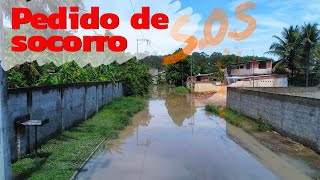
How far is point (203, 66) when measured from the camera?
66062 millimetres

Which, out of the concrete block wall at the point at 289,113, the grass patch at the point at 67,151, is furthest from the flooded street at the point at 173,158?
the concrete block wall at the point at 289,113

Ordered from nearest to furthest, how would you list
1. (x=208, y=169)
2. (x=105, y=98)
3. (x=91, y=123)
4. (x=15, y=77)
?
(x=208, y=169) → (x=15, y=77) → (x=91, y=123) → (x=105, y=98)

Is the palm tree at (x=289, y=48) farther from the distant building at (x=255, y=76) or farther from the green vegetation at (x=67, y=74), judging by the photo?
the green vegetation at (x=67, y=74)

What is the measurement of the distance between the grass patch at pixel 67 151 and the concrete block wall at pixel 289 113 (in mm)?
6905

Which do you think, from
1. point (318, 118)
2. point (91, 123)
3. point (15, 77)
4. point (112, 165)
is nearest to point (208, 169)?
point (112, 165)

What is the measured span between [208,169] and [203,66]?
5794cm

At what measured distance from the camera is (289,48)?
37438mm

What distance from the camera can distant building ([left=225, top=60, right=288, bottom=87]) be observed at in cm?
3691

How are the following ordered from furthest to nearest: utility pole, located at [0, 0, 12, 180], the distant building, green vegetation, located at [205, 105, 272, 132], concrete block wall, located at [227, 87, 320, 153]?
the distant building, green vegetation, located at [205, 105, 272, 132], concrete block wall, located at [227, 87, 320, 153], utility pole, located at [0, 0, 12, 180]

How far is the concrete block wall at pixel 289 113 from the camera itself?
35.7ft

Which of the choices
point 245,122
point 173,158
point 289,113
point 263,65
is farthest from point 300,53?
point 173,158

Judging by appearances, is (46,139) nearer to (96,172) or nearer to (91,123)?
(96,172)

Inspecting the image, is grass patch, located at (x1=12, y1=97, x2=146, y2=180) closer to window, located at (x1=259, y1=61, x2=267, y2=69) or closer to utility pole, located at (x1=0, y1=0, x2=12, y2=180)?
utility pole, located at (x1=0, y1=0, x2=12, y2=180)

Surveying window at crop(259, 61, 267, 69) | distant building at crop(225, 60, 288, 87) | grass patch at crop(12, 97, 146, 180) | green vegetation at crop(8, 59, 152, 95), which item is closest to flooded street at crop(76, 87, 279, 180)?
grass patch at crop(12, 97, 146, 180)
